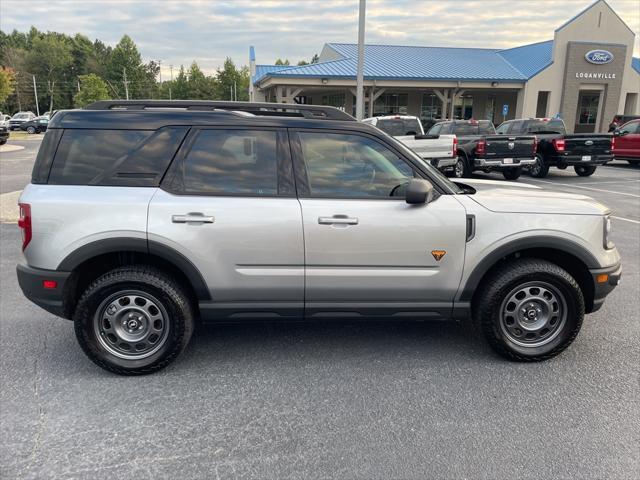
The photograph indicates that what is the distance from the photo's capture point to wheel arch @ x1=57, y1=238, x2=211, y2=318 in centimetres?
341

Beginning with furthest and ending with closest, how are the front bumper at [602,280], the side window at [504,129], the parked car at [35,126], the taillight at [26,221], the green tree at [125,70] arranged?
1. the green tree at [125,70]
2. the parked car at [35,126]
3. the side window at [504,129]
4. the front bumper at [602,280]
5. the taillight at [26,221]

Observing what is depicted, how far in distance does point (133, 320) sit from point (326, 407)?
155 centimetres

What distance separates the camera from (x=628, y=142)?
18.2m

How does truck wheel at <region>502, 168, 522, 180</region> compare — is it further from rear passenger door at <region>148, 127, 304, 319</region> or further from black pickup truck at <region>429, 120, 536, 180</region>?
rear passenger door at <region>148, 127, 304, 319</region>

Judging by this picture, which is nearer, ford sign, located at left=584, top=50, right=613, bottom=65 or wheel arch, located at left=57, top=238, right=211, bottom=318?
wheel arch, located at left=57, top=238, right=211, bottom=318

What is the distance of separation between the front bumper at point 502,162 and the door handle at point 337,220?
38.5 ft

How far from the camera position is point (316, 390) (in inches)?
133

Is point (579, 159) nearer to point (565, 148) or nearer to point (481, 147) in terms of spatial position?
point (565, 148)

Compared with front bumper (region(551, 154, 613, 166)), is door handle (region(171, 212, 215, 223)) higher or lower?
higher

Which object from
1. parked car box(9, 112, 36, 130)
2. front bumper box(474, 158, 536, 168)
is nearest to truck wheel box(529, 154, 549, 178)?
front bumper box(474, 158, 536, 168)

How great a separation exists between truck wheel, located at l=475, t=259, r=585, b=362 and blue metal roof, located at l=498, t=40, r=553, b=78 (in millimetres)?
33309

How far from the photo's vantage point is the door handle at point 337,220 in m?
3.48

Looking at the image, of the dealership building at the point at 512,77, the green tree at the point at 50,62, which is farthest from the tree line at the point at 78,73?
the dealership building at the point at 512,77

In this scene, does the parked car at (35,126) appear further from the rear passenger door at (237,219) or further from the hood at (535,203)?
the hood at (535,203)
